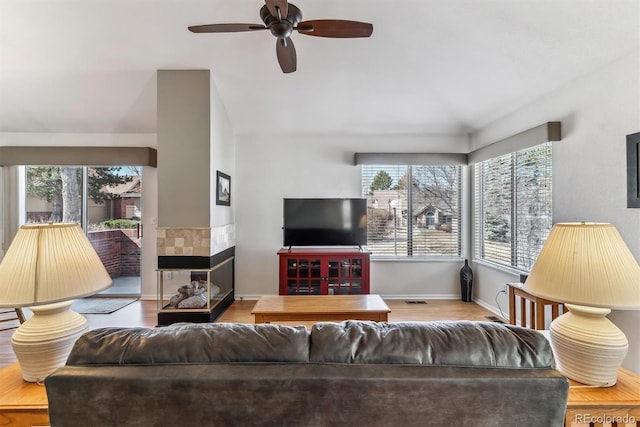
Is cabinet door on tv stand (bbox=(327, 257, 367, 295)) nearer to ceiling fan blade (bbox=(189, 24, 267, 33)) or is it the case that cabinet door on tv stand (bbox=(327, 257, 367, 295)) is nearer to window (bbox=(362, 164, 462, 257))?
window (bbox=(362, 164, 462, 257))

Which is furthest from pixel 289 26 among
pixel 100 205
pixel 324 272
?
pixel 100 205

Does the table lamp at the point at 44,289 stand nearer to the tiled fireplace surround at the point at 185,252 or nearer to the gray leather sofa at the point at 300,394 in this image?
the gray leather sofa at the point at 300,394

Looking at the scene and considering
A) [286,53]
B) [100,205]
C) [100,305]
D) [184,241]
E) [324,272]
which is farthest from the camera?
[100,205]

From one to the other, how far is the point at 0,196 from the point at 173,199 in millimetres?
3036

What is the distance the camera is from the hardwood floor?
344 cm

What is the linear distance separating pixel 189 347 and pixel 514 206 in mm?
3565

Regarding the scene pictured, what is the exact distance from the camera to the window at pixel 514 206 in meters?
2.96

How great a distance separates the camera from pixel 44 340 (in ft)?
3.53

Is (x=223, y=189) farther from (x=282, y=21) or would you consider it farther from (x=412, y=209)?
(x=412, y=209)

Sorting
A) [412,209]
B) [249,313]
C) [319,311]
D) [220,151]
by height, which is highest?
[220,151]

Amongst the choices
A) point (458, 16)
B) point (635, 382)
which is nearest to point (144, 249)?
point (458, 16)

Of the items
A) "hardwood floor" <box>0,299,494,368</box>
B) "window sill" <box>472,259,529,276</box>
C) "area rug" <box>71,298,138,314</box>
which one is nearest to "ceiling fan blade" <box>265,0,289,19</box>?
"hardwood floor" <box>0,299,494,368</box>

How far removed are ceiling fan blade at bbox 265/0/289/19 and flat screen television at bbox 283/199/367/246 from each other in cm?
245

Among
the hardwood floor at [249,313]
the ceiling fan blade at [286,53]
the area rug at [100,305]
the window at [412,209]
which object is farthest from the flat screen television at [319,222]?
the area rug at [100,305]
